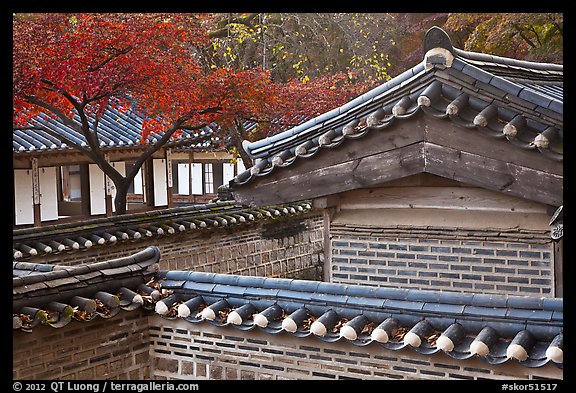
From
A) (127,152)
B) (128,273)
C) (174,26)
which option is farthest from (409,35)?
Answer: (128,273)

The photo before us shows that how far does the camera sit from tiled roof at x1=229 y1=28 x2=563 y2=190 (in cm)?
671

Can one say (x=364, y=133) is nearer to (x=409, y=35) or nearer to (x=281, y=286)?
(x=281, y=286)

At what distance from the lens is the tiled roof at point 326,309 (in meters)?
5.21

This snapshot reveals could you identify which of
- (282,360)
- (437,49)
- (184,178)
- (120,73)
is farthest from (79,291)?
(184,178)

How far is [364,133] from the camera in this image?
7.45 m

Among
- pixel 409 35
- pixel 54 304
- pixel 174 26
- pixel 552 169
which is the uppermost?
pixel 409 35

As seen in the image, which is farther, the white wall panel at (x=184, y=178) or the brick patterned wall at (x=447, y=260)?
the white wall panel at (x=184, y=178)

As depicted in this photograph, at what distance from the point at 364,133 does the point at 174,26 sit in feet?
Answer: 23.8

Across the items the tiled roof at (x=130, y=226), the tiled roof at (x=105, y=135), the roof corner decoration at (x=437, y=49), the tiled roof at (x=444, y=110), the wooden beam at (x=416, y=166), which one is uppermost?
the tiled roof at (x=105, y=135)

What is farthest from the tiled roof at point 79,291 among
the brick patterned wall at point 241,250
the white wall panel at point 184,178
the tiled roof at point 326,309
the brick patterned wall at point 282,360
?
the white wall panel at point 184,178

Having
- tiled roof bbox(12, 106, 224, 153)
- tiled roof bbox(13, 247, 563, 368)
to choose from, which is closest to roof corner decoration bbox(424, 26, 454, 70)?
tiled roof bbox(13, 247, 563, 368)

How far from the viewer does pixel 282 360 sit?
6305 millimetres

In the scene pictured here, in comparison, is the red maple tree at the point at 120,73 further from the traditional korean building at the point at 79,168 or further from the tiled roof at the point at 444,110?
the tiled roof at the point at 444,110

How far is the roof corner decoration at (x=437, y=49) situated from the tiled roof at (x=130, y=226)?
20.0ft
